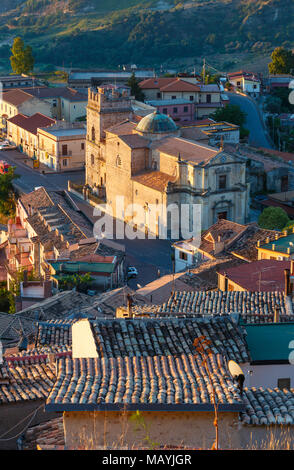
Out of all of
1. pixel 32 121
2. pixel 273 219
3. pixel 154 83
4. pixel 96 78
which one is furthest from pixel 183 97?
pixel 273 219

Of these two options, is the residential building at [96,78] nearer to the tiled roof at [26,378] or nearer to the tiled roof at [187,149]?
the tiled roof at [187,149]

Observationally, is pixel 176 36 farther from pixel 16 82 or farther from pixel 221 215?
pixel 221 215

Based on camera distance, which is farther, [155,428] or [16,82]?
[16,82]

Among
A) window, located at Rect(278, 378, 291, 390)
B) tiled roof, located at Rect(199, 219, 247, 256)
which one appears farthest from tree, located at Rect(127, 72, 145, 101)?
window, located at Rect(278, 378, 291, 390)

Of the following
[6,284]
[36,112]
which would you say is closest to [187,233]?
[6,284]

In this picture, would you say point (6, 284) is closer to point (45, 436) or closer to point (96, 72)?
point (45, 436)
